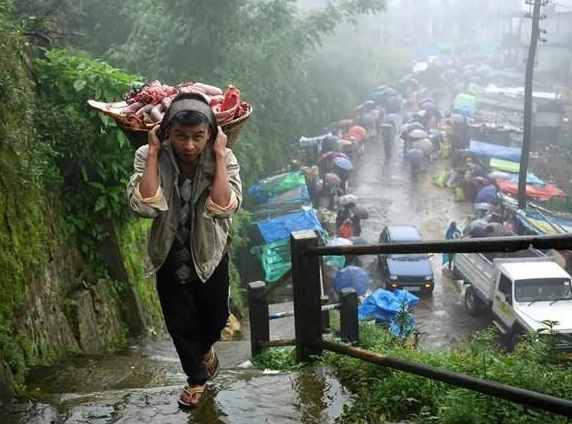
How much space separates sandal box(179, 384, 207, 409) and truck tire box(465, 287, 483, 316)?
42.3 ft

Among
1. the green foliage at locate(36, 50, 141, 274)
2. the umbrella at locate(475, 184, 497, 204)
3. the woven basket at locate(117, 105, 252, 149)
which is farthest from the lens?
the umbrella at locate(475, 184, 497, 204)

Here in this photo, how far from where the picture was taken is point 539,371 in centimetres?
296

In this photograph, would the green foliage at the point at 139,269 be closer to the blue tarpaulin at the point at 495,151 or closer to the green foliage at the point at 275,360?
the green foliage at the point at 275,360

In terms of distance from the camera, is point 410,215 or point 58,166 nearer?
point 58,166

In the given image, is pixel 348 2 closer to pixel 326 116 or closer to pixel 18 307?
pixel 326 116

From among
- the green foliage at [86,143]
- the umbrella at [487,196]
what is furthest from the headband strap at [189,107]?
the umbrella at [487,196]

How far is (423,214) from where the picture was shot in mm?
22359

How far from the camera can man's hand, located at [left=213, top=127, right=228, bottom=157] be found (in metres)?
2.85

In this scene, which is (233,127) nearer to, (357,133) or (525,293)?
(525,293)

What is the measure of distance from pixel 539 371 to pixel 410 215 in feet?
64.4

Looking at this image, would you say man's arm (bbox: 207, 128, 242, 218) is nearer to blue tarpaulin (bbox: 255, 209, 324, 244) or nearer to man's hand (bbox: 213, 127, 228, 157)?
man's hand (bbox: 213, 127, 228, 157)

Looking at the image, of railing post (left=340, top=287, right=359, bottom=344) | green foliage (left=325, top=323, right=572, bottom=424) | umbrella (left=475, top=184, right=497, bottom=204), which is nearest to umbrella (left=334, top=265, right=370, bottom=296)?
umbrella (left=475, top=184, right=497, bottom=204)

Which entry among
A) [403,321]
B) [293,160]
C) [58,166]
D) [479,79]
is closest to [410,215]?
[293,160]

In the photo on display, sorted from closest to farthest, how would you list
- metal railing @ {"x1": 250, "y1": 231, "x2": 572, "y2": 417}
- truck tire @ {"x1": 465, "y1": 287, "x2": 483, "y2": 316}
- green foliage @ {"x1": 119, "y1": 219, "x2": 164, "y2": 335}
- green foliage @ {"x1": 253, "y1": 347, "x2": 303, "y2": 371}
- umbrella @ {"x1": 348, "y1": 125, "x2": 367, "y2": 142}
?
metal railing @ {"x1": 250, "y1": 231, "x2": 572, "y2": 417} < green foliage @ {"x1": 253, "y1": 347, "x2": 303, "y2": 371} < green foliage @ {"x1": 119, "y1": 219, "x2": 164, "y2": 335} < truck tire @ {"x1": 465, "y1": 287, "x2": 483, "y2": 316} < umbrella @ {"x1": 348, "y1": 125, "x2": 367, "y2": 142}
